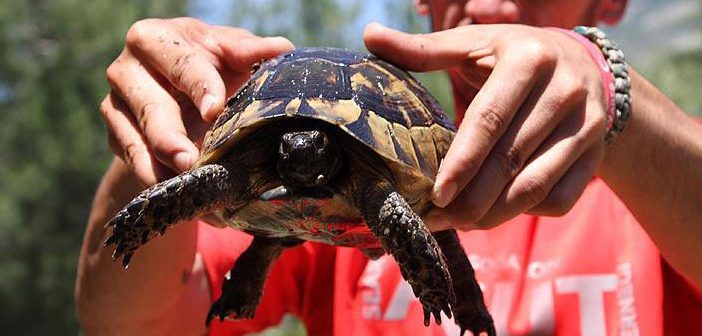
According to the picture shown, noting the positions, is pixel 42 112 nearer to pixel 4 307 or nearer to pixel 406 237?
pixel 4 307

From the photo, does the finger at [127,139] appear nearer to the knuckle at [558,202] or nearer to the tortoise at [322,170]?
the tortoise at [322,170]

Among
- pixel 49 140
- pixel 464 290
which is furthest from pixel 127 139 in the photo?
pixel 49 140

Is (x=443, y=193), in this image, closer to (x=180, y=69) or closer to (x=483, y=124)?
(x=483, y=124)

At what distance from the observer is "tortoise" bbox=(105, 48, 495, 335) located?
1.30 metres

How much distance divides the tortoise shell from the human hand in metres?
0.09

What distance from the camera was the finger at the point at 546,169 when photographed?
1356 millimetres

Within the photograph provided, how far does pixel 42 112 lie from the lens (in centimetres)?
962

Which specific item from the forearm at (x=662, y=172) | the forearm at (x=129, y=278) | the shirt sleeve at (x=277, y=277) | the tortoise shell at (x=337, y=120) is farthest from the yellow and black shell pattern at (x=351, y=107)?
the shirt sleeve at (x=277, y=277)

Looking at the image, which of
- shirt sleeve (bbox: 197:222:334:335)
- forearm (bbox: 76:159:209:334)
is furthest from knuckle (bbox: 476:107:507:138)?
shirt sleeve (bbox: 197:222:334:335)

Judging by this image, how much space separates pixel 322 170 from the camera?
137 cm

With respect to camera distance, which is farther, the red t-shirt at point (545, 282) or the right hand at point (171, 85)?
the red t-shirt at point (545, 282)

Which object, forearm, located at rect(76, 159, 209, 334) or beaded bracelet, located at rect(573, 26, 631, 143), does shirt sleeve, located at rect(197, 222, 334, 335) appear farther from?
beaded bracelet, located at rect(573, 26, 631, 143)

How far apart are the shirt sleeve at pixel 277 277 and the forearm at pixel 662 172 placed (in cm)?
95

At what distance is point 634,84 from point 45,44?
32.1 feet
